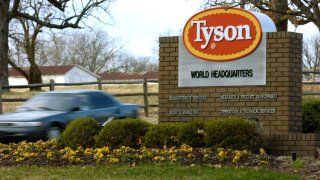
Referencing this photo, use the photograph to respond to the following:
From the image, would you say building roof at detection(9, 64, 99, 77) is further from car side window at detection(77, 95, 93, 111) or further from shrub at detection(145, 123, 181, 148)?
shrub at detection(145, 123, 181, 148)

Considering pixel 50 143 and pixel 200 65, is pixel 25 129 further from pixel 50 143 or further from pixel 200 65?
pixel 200 65

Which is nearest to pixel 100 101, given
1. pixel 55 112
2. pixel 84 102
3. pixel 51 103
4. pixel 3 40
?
pixel 84 102

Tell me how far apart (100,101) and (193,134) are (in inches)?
269

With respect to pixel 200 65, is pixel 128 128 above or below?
below

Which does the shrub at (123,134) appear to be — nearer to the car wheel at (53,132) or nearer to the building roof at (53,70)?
the car wheel at (53,132)

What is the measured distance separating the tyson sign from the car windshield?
4802 millimetres

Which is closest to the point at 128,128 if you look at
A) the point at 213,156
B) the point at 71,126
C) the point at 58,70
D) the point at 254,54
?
the point at 71,126

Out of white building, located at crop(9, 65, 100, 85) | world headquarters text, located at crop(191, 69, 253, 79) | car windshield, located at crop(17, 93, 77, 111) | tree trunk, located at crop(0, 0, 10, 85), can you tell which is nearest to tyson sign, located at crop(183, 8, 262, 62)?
world headquarters text, located at crop(191, 69, 253, 79)

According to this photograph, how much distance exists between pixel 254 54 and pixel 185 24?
156 centimetres

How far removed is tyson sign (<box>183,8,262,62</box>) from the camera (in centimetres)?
1264

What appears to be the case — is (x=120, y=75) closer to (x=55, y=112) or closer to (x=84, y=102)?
(x=84, y=102)

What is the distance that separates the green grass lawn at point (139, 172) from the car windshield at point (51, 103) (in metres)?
6.30

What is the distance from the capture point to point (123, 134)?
11727mm

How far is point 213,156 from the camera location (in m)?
10.4
